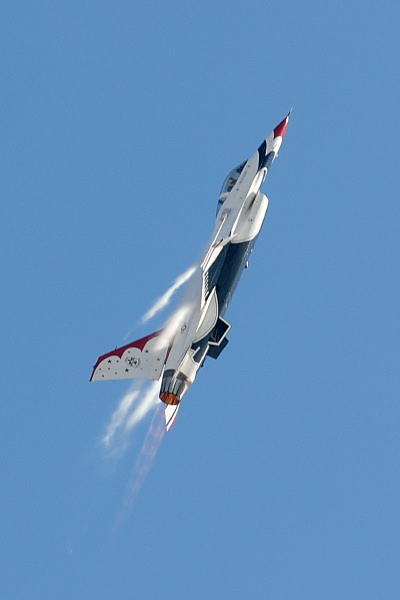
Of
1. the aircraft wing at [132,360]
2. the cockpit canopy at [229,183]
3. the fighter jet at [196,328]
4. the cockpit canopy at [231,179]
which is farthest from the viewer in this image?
the cockpit canopy at [231,179]

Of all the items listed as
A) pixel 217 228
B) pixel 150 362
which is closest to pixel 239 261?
pixel 217 228

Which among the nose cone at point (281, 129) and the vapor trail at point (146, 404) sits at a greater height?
the nose cone at point (281, 129)

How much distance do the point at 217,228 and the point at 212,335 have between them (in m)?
5.70

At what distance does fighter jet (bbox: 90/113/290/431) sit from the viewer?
52469 millimetres

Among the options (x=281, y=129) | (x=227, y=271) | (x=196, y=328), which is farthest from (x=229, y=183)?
(x=196, y=328)

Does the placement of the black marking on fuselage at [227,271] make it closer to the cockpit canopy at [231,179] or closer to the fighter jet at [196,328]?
the fighter jet at [196,328]

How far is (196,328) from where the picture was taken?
5303cm

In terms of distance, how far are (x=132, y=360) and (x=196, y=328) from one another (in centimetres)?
317

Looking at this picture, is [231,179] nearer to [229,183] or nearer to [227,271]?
[229,183]

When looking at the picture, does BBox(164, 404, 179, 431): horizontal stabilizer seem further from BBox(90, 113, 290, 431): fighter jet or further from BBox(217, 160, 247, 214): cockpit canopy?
BBox(217, 160, 247, 214): cockpit canopy

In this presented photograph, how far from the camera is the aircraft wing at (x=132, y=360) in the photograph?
177 feet

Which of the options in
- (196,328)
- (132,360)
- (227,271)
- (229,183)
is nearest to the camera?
(196,328)

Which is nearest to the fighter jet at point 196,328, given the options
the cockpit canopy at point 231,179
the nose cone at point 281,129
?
the cockpit canopy at point 231,179

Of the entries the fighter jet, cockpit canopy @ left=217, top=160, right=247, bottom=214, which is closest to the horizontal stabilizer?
the fighter jet
